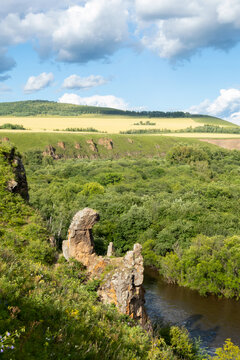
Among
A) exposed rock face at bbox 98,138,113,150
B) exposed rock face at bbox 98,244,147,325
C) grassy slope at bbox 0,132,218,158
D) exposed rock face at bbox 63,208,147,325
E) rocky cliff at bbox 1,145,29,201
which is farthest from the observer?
exposed rock face at bbox 98,138,113,150

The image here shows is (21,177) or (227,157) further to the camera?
(227,157)

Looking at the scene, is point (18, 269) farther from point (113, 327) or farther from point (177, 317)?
point (177, 317)

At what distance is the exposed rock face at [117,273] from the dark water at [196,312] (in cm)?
1272

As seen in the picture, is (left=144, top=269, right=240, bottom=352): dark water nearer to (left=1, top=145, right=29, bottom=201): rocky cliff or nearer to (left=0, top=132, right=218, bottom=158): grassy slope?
(left=1, top=145, right=29, bottom=201): rocky cliff

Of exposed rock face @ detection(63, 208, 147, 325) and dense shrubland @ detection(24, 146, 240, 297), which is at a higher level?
exposed rock face @ detection(63, 208, 147, 325)

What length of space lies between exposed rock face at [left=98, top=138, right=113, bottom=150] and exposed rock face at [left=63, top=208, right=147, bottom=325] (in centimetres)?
16416

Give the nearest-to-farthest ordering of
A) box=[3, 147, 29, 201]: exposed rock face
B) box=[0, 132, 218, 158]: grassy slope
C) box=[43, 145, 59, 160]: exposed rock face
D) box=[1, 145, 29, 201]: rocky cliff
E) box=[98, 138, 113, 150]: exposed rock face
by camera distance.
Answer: box=[3, 147, 29, 201]: exposed rock face → box=[1, 145, 29, 201]: rocky cliff → box=[43, 145, 59, 160]: exposed rock face → box=[0, 132, 218, 158]: grassy slope → box=[98, 138, 113, 150]: exposed rock face

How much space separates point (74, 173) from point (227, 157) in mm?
81644

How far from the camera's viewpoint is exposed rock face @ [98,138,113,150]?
189 m

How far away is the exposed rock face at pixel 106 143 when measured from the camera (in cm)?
18925

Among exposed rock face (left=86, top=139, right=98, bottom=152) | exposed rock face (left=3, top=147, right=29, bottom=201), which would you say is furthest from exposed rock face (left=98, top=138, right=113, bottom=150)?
exposed rock face (left=3, top=147, right=29, bottom=201)

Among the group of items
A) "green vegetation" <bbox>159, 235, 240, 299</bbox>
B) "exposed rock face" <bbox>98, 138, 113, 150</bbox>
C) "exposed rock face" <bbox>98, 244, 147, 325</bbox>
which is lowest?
"green vegetation" <bbox>159, 235, 240, 299</bbox>

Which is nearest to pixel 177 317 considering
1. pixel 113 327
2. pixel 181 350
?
pixel 181 350

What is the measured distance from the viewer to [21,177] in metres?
37.2
